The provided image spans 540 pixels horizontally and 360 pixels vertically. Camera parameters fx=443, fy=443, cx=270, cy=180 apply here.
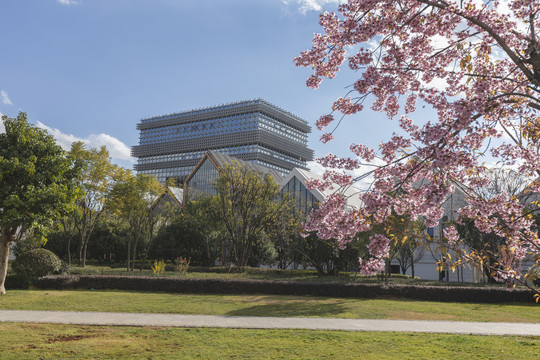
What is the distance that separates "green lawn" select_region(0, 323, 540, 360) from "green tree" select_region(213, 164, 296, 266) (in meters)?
21.6

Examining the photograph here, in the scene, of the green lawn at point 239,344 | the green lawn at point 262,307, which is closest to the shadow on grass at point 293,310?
the green lawn at point 262,307

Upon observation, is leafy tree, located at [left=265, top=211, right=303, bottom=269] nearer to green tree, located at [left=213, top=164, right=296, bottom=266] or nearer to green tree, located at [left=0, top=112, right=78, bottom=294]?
green tree, located at [left=213, top=164, right=296, bottom=266]

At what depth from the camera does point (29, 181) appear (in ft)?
51.4

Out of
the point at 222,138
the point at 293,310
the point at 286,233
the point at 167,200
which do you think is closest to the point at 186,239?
the point at 286,233

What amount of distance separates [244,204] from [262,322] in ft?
67.5

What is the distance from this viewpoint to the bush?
1852cm

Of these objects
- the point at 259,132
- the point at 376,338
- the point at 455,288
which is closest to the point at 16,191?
the point at 376,338

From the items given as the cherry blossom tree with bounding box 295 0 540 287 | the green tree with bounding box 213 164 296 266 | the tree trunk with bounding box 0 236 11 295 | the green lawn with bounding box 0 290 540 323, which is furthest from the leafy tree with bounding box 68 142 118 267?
the cherry blossom tree with bounding box 295 0 540 287

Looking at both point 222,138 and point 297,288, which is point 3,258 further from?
point 222,138

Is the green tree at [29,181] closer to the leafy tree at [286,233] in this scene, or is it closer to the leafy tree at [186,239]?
the leafy tree at [286,233]

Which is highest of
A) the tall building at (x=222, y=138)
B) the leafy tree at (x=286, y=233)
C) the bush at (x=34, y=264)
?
the tall building at (x=222, y=138)

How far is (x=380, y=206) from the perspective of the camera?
16.4ft

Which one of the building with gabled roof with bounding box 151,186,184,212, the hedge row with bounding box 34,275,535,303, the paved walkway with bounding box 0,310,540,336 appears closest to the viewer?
the paved walkway with bounding box 0,310,540,336

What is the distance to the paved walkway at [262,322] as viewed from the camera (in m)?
10.7
